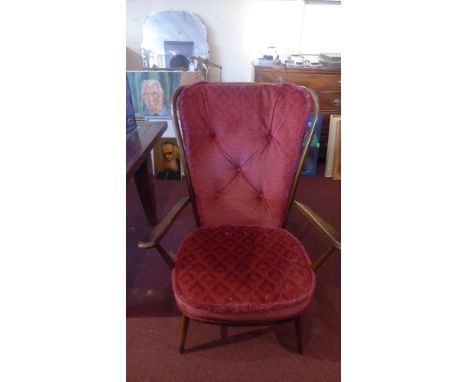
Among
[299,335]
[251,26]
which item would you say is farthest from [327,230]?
[251,26]

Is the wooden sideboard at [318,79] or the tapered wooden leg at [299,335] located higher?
the wooden sideboard at [318,79]

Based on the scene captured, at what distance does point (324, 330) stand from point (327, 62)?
7.03 ft

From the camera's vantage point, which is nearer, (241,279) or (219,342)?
(241,279)

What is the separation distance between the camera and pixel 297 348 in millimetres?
1279

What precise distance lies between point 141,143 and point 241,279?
919mm

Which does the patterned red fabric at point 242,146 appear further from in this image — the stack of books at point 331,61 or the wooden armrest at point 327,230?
the stack of books at point 331,61

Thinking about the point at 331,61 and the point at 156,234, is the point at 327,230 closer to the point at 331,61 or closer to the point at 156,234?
the point at 156,234

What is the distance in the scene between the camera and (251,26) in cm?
290

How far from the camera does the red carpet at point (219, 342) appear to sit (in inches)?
46.6

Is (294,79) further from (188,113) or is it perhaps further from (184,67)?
(188,113)

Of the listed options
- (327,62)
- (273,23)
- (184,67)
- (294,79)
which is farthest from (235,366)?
(273,23)

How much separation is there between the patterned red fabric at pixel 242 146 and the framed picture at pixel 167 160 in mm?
1339

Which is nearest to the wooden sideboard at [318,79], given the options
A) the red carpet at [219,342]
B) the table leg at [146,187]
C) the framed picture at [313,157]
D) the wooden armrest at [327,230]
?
the framed picture at [313,157]
